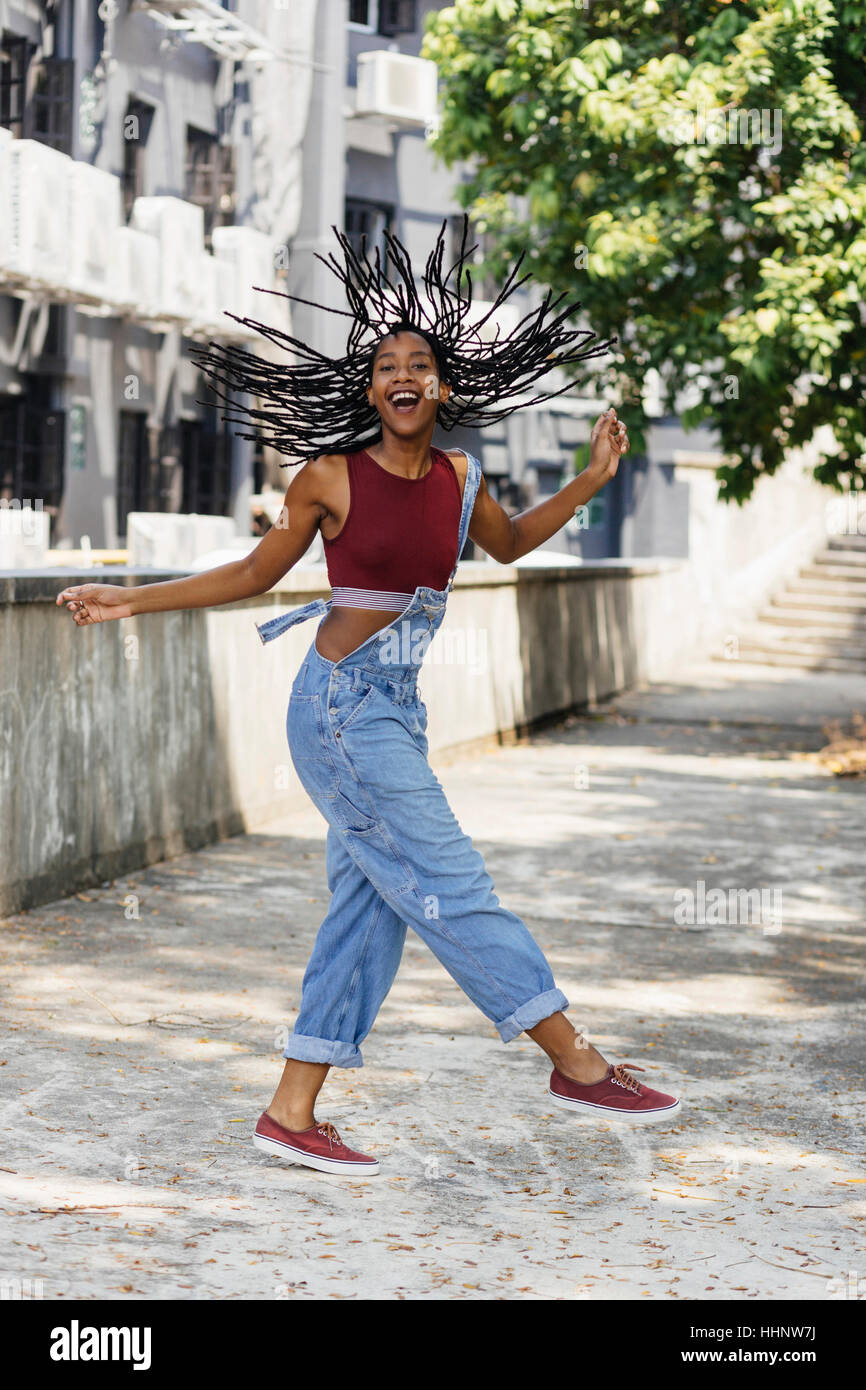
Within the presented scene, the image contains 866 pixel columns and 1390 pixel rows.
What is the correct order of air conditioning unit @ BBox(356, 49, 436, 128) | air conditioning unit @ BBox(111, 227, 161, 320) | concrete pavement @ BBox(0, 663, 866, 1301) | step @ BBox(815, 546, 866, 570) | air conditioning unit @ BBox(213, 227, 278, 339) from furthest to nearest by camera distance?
1. air conditioning unit @ BBox(356, 49, 436, 128)
2. step @ BBox(815, 546, 866, 570)
3. air conditioning unit @ BBox(213, 227, 278, 339)
4. air conditioning unit @ BBox(111, 227, 161, 320)
5. concrete pavement @ BBox(0, 663, 866, 1301)

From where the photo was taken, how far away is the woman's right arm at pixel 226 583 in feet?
14.4

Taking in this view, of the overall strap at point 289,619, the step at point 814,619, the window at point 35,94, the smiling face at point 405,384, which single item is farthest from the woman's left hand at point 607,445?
the step at point 814,619

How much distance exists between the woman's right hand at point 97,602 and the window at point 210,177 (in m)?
22.1

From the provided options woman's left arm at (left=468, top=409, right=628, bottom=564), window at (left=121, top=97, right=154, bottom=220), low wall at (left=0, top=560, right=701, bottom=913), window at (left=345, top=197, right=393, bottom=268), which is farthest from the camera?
window at (left=345, top=197, right=393, bottom=268)

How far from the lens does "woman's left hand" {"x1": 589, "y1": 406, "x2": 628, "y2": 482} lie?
4.70 m

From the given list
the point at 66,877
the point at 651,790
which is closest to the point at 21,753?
the point at 66,877

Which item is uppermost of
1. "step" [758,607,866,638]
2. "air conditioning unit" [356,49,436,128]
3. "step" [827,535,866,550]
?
"air conditioning unit" [356,49,436,128]

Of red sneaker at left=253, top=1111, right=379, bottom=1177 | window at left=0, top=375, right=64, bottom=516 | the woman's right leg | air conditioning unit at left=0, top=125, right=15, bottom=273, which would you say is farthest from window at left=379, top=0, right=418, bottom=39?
red sneaker at left=253, top=1111, right=379, bottom=1177

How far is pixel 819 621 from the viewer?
26375mm

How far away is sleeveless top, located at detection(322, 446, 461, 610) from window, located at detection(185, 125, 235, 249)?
876 inches

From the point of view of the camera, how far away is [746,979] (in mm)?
6977

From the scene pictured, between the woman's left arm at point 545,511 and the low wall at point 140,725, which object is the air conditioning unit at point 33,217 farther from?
the woman's left arm at point 545,511

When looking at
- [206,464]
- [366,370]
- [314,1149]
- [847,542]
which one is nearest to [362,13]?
[206,464]

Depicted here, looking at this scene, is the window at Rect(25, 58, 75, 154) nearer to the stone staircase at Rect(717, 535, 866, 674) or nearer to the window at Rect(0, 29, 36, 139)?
the window at Rect(0, 29, 36, 139)
